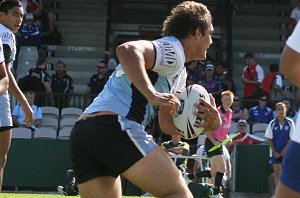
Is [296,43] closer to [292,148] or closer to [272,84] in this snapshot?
[292,148]

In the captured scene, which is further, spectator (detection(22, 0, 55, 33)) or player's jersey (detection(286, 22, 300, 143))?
spectator (detection(22, 0, 55, 33))

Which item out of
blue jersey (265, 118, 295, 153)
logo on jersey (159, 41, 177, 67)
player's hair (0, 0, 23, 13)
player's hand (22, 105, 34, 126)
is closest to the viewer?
logo on jersey (159, 41, 177, 67)

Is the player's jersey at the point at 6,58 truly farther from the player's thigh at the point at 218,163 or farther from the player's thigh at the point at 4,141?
the player's thigh at the point at 218,163

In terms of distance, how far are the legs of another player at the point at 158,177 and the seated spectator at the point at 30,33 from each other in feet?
54.3

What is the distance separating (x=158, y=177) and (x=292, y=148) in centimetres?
126

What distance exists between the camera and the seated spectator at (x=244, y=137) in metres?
17.1

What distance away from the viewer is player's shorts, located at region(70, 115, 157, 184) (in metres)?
5.22

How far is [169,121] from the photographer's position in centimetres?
566

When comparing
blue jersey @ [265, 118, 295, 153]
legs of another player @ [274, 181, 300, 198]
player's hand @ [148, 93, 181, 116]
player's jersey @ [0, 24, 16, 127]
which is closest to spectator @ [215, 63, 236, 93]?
blue jersey @ [265, 118, 295, 153]

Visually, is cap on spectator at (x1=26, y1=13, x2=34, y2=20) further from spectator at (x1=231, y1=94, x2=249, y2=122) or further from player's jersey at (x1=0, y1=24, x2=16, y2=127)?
player's jersey at (x1=0, y1=24, x2=16, y2=127)

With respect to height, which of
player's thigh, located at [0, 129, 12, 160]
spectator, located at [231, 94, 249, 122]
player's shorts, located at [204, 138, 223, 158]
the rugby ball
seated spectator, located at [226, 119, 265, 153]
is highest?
the rugby ball

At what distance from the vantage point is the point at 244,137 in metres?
17.5

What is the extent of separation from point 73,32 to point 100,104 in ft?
61.7

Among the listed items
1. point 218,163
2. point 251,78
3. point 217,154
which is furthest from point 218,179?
point 251,78
